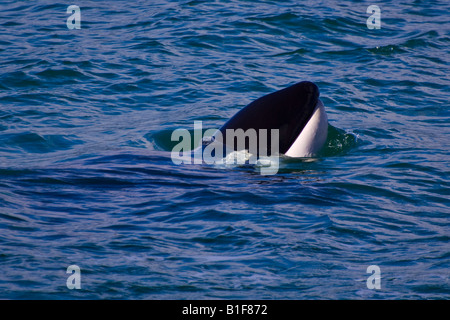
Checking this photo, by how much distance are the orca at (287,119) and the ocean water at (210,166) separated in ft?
1.10

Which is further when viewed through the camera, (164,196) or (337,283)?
(164,196)

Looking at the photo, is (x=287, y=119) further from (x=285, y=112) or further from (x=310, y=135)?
(x=310, y=135)

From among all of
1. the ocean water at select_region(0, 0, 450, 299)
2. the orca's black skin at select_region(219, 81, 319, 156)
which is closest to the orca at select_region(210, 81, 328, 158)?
the orca's black skin at select_region(219, 81, 319, 156)

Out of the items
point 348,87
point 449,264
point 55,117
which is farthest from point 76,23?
point 449,264

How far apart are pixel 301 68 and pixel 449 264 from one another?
10.6 metres

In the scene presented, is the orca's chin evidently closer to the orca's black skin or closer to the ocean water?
the orca's black skin

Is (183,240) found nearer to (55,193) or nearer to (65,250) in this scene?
(65,250)

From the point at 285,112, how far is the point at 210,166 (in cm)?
129

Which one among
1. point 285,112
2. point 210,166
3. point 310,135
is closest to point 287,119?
point 285,112

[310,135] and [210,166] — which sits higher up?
[310,135]

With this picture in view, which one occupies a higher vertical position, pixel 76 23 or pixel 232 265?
pixel 76 23

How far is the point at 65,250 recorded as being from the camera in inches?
300

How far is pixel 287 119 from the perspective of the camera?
10.7 m
